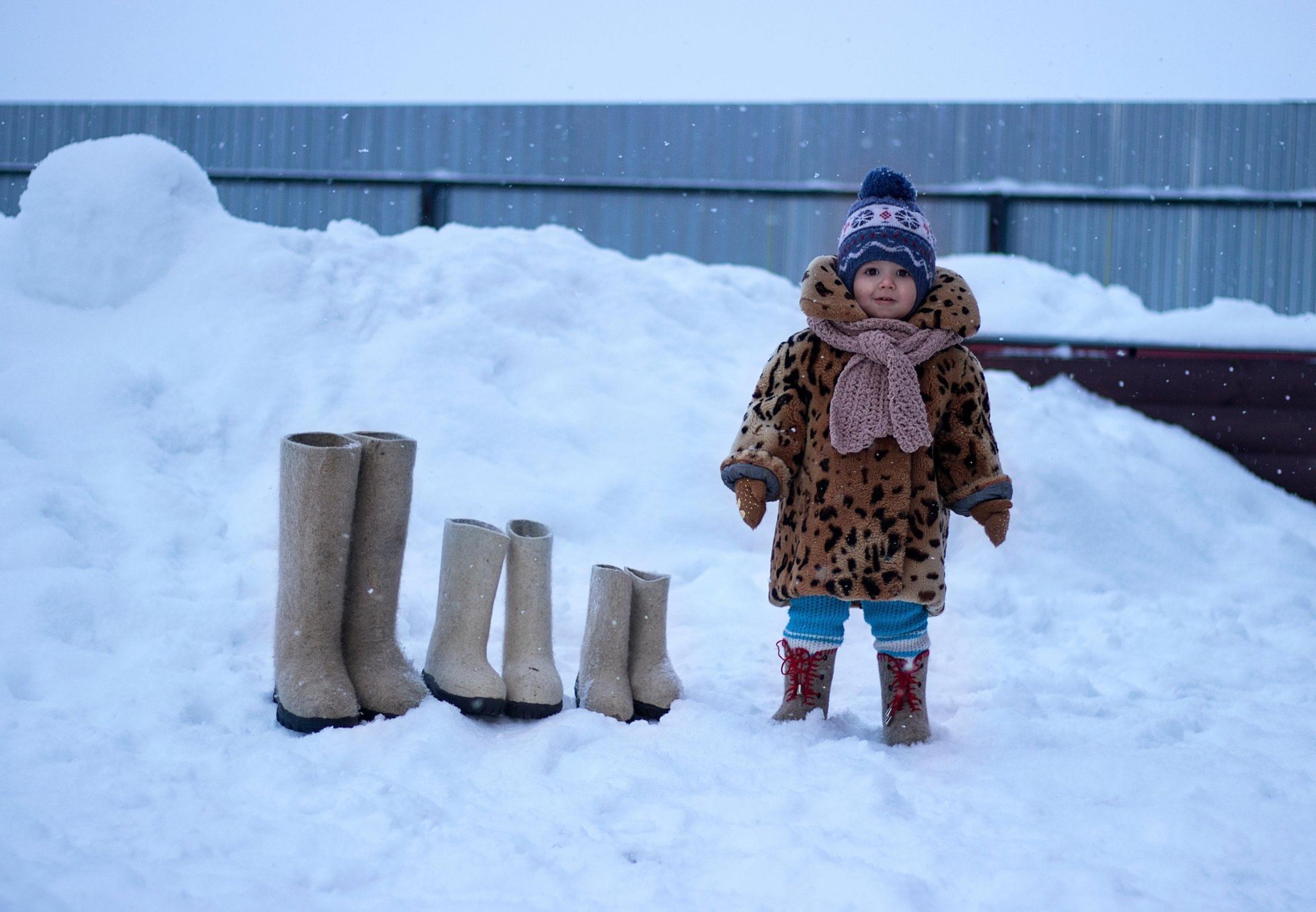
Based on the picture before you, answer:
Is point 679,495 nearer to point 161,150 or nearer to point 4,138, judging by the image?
point 161,150

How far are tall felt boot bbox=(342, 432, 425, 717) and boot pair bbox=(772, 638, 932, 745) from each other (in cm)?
88

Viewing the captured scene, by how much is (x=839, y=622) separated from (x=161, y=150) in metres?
3.93

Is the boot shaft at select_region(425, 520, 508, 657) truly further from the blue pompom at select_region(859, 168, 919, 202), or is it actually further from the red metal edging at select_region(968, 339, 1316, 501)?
the red metal edging at select_region(968, 339, 1316, 501)

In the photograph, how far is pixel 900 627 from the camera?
254cm

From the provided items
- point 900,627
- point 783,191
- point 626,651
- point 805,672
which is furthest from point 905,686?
point 783,191

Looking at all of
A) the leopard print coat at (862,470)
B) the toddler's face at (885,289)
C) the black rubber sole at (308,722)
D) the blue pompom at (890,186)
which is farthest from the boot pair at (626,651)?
the blue pompom at (890,186)

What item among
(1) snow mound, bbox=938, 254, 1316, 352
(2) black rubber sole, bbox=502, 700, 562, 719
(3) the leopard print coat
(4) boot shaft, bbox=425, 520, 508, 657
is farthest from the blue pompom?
(1) snow mound, bbox=938, 254, 1316, 352

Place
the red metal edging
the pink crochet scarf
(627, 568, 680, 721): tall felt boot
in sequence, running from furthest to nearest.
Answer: the red metal edging < (627, 568, 680, 721): tall felt boot < the pink crochet scarf

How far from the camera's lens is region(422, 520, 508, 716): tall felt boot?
252 cm

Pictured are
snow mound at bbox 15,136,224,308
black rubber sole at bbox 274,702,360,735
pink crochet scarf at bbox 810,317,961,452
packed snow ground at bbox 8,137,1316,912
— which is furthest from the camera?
snow mound at bbox 15,136,224,308

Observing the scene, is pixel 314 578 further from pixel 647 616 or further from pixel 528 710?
pixel 647 616

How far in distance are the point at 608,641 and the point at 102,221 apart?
3273 mm

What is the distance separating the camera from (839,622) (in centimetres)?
261

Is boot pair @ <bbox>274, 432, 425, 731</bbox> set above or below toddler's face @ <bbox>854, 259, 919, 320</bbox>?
below
